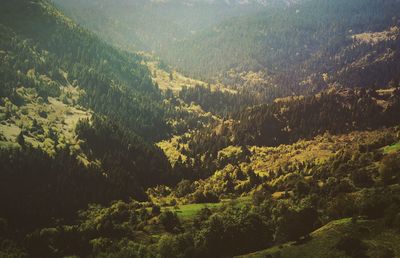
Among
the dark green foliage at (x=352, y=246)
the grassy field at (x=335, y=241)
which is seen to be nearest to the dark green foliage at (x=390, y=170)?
the grassy field at (x=335, y=241)

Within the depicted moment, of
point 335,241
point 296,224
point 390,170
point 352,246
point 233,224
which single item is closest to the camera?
point 352,246

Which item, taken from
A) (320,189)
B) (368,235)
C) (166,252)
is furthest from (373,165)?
(166,252)

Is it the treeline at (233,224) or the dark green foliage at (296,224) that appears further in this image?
the dark green foliage at (296,224)

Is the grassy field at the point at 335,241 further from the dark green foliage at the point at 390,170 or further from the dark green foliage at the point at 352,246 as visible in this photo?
the dark green foliage at the point at 390,170

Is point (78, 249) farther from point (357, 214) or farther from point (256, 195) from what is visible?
point (357, 214)

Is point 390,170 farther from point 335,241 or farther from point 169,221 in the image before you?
point 169,221

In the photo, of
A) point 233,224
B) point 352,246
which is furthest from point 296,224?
point 352,246

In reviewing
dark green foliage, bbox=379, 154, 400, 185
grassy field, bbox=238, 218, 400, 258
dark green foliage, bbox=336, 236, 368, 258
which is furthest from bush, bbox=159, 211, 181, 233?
dark green foliage, bbox=379, 154, 400, 185

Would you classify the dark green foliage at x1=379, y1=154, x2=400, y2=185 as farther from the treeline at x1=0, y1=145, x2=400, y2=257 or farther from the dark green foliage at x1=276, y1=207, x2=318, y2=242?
the dark green foliage at x1=276, y1=207, x2=318, y2=242

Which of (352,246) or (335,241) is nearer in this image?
(352,246)

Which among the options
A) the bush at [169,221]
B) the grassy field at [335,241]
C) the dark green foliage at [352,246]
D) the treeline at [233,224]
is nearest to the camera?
the dark green foliage at [352,246]
